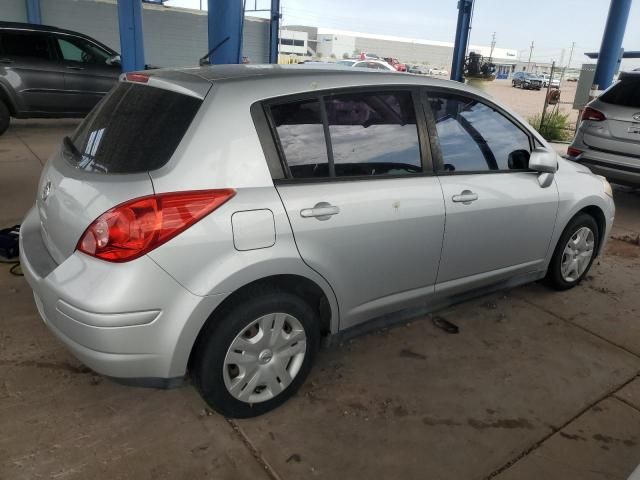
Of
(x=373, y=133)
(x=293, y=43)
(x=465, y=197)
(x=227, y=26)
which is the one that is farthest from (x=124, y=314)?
(x=293, y=43)

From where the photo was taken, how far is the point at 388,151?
2783 millimetres

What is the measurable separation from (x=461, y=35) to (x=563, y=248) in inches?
312

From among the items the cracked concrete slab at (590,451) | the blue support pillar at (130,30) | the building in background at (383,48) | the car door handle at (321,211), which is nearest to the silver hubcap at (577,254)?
the cracked concrete slab at (590,451)

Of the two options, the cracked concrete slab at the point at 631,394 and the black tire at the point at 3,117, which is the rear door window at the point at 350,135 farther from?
the black tire at the point at 3,117

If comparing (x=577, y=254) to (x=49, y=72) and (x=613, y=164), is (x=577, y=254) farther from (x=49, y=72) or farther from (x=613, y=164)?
(x=49, y=72)

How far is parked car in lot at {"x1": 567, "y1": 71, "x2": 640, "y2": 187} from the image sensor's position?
614cm

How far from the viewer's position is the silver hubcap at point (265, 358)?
2.37 meters

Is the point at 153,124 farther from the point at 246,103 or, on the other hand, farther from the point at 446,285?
the point at 446,285

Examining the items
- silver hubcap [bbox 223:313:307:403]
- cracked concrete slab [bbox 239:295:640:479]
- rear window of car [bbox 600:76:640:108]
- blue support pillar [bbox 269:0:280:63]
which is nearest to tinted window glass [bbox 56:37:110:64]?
blue support pillar [bbox 269:0:280:63]

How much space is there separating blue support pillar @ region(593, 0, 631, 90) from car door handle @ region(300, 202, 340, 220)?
10.8 m

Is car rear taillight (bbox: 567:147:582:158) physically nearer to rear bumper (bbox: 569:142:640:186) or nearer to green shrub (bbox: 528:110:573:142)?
rear bumper (bbox: 569:142:640:186)

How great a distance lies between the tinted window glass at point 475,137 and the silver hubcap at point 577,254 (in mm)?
900

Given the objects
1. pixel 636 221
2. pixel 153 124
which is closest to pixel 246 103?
pixel 153 124

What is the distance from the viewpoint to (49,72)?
30.5 ft
